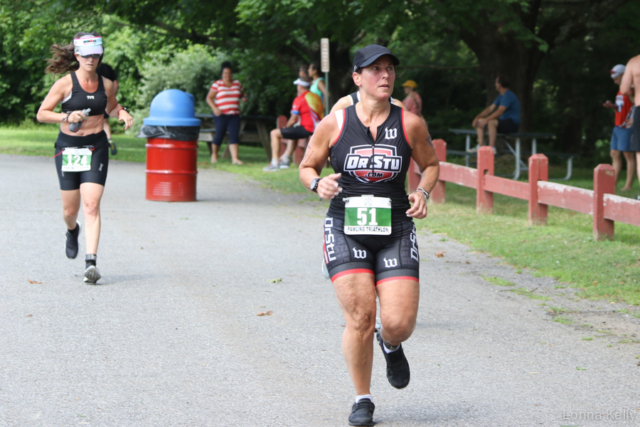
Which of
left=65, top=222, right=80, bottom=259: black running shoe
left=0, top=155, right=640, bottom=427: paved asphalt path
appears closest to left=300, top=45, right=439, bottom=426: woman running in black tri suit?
left=0, top=155, right=640, bottom=427: paved asphalt path

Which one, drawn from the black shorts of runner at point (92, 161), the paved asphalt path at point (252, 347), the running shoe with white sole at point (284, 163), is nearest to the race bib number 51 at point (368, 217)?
the paved asphalt path at point (252, 347)

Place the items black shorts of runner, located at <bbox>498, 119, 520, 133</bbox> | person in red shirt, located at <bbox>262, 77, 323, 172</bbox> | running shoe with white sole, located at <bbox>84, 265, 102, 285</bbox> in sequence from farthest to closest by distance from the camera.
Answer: black shorts of runner, located at <bbox>498, 119, 520, 133</bbox>
person in red shirt, located at <bbox>262, 77, 323, 172</bbox>
running shoe with white sole, located at <bbox>84, 265, 102, 285</bbox>

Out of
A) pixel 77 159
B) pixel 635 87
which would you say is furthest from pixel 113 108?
pixel 635 87

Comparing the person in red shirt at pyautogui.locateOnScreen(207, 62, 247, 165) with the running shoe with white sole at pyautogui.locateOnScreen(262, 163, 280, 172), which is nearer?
the running shoe with white sole at pyautogui.locateOnScreen(262, 163, 280, 172)

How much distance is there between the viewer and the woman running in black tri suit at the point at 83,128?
293 inches

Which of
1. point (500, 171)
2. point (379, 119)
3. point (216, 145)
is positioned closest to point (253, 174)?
point (216, 145)

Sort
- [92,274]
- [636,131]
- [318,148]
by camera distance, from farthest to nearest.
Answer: [636,131], [92,274], [318,148]

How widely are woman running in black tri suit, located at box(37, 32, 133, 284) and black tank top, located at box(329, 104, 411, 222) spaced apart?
3668mm

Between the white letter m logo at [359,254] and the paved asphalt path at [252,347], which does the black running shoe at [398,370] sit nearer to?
the paved asphalt path at [252,347]

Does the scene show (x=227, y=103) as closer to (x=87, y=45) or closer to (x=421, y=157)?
(x=87, y=45)

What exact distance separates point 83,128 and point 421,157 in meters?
4.00

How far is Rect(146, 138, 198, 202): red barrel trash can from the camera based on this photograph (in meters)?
12.7

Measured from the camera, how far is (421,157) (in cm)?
448

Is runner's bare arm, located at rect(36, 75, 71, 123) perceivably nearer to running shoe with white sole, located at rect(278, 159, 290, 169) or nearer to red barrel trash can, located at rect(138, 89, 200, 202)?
red barrel trash can, located at rect(138, 89, 200, 202)
